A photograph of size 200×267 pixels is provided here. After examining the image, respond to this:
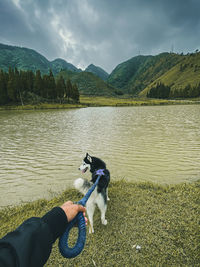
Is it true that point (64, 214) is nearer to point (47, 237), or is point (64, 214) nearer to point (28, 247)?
point (47, 237)

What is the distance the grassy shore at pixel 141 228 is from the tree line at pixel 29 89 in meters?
69.4

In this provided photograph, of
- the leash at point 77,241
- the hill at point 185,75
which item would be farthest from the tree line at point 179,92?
the leash at point 77,241

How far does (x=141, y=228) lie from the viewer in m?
3.32

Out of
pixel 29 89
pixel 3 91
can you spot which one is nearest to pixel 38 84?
pixel 29 89

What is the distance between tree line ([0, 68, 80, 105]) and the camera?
60312 mm

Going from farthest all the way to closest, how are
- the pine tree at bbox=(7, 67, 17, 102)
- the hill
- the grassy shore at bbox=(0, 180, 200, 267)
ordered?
the hill
the pine tree at bbox=(7, 67, 17, 102)
the grassy shore at bbox=(0, 180, 200, 267)

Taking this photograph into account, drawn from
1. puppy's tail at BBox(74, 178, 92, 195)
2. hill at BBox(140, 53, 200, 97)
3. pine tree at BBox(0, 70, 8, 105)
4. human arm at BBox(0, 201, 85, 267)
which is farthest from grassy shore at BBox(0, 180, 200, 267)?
hill at BBox(140, 53, 200, 97)

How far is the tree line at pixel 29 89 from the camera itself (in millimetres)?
60312

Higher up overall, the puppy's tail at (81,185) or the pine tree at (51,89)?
the pine tree at (51,89)

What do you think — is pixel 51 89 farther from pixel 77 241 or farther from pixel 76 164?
pixel 77 241

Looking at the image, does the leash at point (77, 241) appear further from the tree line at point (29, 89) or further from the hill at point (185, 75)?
the hill at point (185, 75)

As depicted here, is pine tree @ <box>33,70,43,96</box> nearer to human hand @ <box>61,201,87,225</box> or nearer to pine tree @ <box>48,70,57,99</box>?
pine tree @ <box>48,70,57,99</box>

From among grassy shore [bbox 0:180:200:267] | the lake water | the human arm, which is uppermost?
the human arm

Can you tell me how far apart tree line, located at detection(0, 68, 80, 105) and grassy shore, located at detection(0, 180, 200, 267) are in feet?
228
